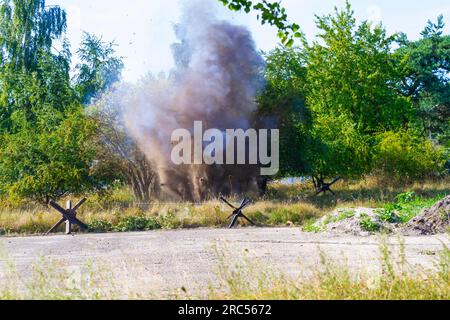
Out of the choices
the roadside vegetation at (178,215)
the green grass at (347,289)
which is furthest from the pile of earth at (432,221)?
the green grass at (347,289)

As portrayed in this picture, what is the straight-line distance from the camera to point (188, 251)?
11.3m

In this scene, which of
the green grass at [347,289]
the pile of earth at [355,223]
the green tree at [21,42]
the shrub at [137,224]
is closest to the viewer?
the green grass at [347,289]

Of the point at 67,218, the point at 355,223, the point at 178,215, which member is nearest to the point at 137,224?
the point at 178,215

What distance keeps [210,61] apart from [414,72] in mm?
24864

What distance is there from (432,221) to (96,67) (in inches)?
1070

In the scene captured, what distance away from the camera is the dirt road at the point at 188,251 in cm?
793

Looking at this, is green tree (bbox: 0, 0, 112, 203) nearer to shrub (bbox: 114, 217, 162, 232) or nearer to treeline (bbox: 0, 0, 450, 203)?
treeline (bbox: 0, 0, 450, 203)

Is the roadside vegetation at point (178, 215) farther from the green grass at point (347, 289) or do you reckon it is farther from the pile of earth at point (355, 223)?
the green grass at point (347, 289)

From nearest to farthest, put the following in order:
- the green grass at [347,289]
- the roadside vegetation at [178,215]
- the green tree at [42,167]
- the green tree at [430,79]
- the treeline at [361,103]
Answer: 1. the green grass at [347,289]
2. the roadside vegetation at [178,215]
3. the green tree at [42,167]
4. the treeline at [361,103]
5. the green tree at [430,79]

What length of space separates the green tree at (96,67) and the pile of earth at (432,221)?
79.2 ft

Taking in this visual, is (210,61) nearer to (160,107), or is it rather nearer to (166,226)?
(160,107)

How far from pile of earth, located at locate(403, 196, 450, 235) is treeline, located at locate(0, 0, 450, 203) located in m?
12.2

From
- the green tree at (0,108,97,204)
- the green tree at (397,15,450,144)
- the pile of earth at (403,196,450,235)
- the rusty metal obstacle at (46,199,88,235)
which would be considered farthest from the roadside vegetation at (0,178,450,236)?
the green tree at (397,15,450,144)

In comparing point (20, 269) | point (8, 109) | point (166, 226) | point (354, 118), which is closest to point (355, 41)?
point (354, 118)
